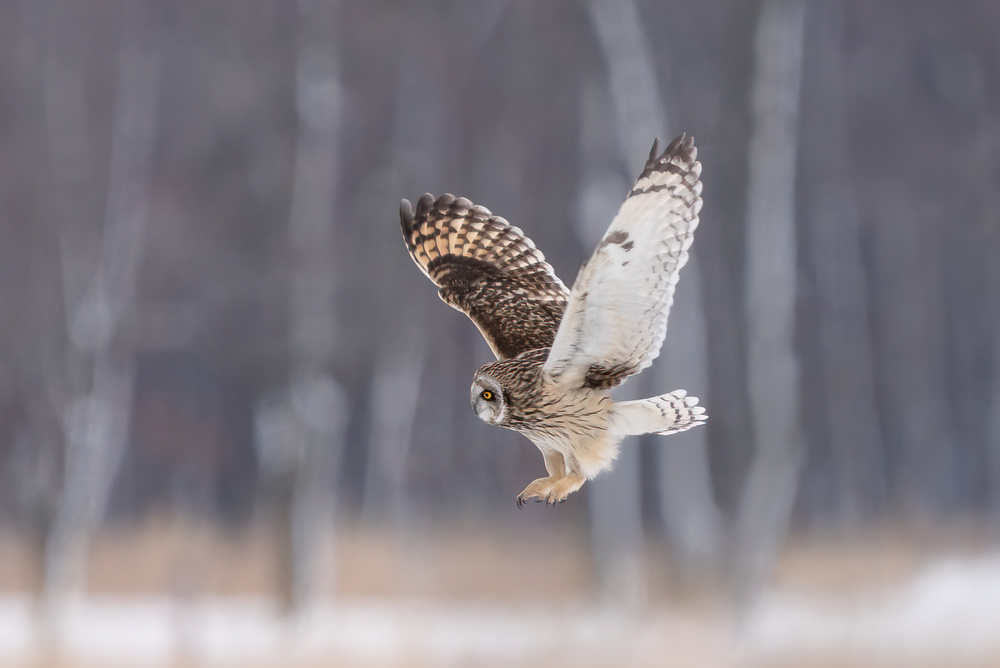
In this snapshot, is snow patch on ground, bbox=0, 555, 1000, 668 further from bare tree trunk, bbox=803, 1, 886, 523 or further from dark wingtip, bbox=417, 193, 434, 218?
dark wingtip, bbox=417, 193, 434, 218

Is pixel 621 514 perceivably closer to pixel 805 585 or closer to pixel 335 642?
pixel 805 585

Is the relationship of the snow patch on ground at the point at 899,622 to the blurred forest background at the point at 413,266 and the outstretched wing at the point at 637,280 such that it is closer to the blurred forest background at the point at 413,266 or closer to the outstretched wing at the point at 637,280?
the blurred forest background at the point at 413,266

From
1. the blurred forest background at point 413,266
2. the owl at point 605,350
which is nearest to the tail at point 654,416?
the owl at point 605,350

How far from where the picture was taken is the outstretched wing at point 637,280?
152 centimetres

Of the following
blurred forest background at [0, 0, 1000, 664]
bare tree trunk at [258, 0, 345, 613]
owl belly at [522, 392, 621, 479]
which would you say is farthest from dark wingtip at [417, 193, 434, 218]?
bare tree trunk at [258, 0, 345, 613]

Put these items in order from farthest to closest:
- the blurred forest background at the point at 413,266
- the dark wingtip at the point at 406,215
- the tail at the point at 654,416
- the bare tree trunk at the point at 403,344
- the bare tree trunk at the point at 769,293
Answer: the bare tree trunk at the point at 403,344 → the blurred forest background at the point at 413,266 → the bare tree trunk at the point at 769,293 → the dark wingtip at the point at 406,215 → the tail at the point at 654,416

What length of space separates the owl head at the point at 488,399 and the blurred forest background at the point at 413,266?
3439 mm

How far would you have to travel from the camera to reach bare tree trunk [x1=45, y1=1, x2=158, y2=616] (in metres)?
5.39

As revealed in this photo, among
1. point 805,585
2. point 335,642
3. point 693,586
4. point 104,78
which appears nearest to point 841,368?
point 805,585

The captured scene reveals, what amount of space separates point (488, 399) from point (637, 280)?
28cm

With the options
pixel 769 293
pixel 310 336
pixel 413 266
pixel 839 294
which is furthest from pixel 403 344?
pixel 839 294

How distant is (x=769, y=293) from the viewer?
5430 mm

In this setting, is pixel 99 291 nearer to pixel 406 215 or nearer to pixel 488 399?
pixel 406 215

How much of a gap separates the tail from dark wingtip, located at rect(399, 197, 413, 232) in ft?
1.81
